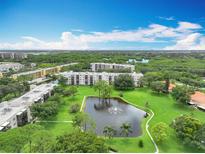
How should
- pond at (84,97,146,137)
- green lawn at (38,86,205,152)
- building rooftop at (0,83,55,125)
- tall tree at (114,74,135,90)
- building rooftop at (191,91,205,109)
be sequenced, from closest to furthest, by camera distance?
green lawn at (38,86,205,152) < building rooftop at (0,83,55,125) < pond at (84,97,146,137) < building rooftop at (191,91,205,109) < tall tree at (114,74,135,90)

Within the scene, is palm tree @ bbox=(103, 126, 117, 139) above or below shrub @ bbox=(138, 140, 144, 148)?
above

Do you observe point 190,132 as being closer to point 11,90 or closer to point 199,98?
point 199,98

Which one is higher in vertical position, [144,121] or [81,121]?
[81,121]

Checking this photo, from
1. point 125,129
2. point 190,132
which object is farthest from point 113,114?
point 190,132

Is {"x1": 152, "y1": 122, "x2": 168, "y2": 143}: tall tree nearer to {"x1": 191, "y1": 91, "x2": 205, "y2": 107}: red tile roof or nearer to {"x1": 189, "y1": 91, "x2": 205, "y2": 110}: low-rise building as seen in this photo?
{"x1": 189, "y1": 91, "x2": 205, "y2": 110}: low-rise building

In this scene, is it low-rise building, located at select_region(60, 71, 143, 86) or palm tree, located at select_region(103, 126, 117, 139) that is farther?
low-rise building, located at select_region(60, 71, 143, 86)

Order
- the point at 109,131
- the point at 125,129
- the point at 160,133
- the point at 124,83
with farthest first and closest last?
1. the point at 124,83
2. the point at 125,129
3. the point at 109,131
4. the point at 160,133

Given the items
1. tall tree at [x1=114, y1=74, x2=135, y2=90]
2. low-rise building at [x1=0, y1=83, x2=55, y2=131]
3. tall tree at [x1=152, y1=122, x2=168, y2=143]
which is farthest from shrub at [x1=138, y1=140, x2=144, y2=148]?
tall tree at [x1=114, y1=74, x2=135, y2=90]

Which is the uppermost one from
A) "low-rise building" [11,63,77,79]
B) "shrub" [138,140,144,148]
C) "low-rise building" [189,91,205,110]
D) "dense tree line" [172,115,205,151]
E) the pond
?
"low-rise building" [11,63,77,79]
